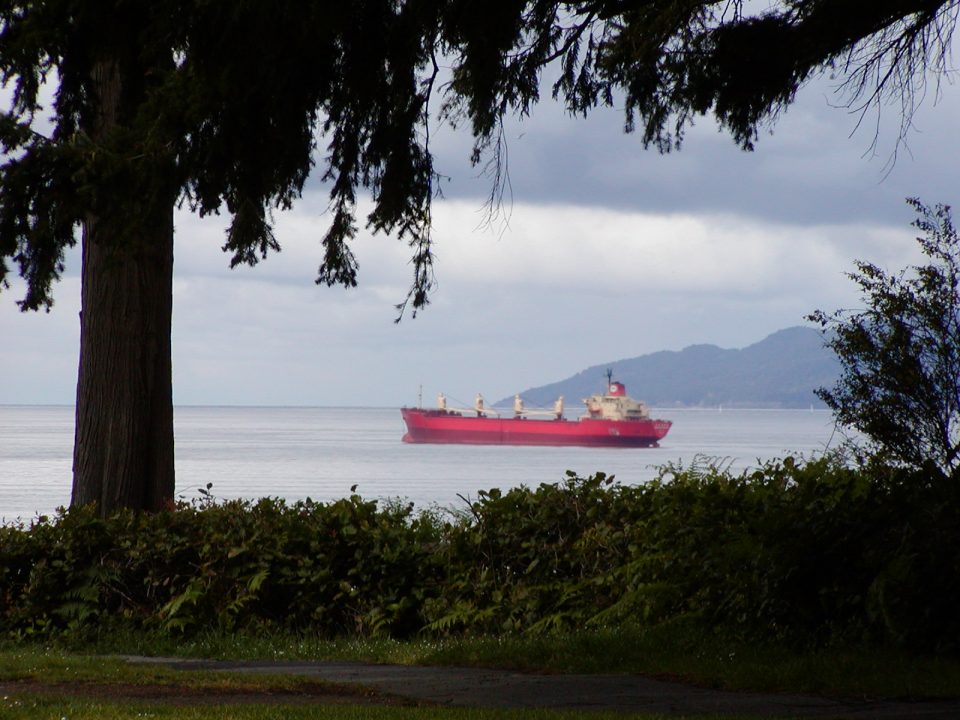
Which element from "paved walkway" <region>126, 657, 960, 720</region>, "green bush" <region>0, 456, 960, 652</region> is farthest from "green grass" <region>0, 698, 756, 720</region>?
"green bush" <region>0, 456, 960, 652</region>

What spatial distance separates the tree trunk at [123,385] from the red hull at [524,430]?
190 feet

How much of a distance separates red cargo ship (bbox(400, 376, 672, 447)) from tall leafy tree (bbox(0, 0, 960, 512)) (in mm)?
57525

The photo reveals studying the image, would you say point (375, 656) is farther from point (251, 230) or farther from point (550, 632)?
point (251, 230)

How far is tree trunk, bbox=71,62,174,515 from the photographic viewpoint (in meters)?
10.5

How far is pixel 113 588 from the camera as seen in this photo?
9086mm

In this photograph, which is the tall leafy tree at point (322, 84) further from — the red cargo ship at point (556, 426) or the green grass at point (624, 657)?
the red cargo ship at point (556, 426)

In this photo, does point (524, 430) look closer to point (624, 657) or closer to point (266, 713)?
point (624, 657)

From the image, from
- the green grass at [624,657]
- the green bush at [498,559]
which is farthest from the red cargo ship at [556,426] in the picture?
the green grass at [624,657]

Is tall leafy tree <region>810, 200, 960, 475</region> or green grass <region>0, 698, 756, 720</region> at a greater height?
tall leafy tree <region>810, 200, 960, 475</region>

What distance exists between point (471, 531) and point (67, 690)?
3354 millimetres

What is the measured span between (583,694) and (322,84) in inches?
146

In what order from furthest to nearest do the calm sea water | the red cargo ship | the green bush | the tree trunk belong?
the red cargo ship, the calm sea water, the tree trunk, the green bush

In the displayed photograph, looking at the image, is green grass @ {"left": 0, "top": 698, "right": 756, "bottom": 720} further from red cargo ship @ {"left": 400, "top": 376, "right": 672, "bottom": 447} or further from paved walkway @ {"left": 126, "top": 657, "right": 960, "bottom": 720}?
red cargo ship @ {"left": 400, "top": 376, "right": 672, "bottom": 447}

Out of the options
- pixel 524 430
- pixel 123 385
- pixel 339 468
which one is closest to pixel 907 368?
pixel 123 385
